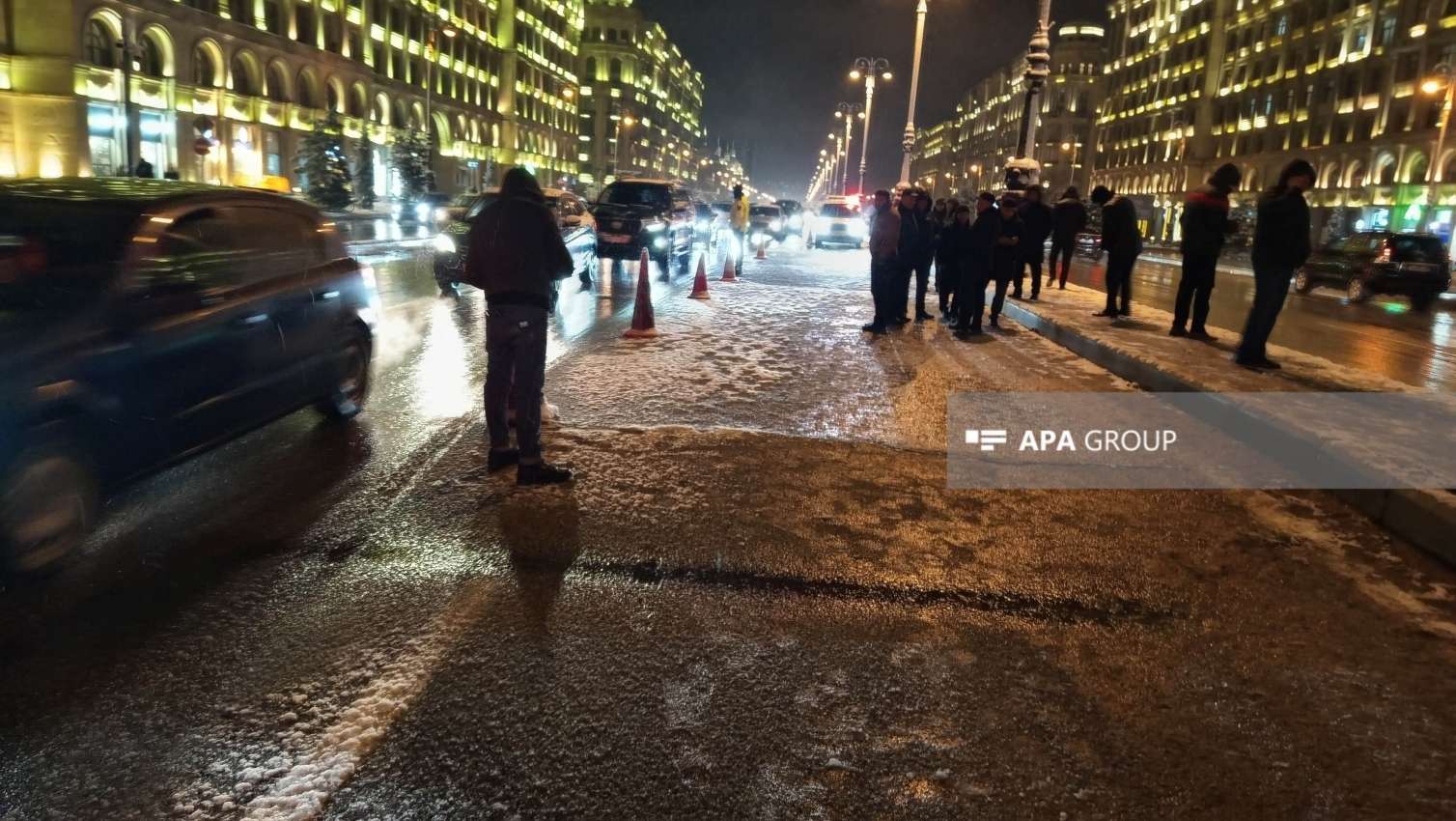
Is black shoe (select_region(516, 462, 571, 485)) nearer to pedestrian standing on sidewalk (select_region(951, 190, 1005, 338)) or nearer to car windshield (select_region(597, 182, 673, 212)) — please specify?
pedestrian standing on sidewalk (select_region(951, 190, 1005, 338))

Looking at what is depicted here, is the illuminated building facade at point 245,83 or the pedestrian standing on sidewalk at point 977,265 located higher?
the illuminated building facade at point 245,83

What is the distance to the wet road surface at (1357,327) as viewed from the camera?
460 inches

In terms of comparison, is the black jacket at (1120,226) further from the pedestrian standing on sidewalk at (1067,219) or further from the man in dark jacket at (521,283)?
the man in dark jacket at (521,283)

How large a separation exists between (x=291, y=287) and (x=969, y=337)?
909 cm

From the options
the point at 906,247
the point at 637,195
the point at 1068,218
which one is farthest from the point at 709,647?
the point at 637,195

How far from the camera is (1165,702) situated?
3307 millimetres

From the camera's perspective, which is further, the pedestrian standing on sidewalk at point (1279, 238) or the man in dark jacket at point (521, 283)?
the pedestrian standing on sidewalk at point (1279, 238)

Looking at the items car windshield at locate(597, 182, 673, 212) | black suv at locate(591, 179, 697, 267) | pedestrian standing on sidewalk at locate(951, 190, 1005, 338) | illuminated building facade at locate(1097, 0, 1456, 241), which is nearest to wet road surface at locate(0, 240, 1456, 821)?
pedestrian standing on sidewalk at locate(951, 190, 1005, 338)

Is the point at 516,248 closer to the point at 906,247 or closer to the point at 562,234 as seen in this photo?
the point at 562,234

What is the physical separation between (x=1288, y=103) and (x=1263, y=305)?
75.9 m

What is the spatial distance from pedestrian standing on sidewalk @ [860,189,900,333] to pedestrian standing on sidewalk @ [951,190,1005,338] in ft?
3.09

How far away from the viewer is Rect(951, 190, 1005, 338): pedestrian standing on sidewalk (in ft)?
39.0

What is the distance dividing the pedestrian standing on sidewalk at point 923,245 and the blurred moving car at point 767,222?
28.8m

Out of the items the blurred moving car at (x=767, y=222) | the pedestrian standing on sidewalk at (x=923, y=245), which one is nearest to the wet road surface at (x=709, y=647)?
the pedestrian standing on sidewalk at (x=923, y=245)
